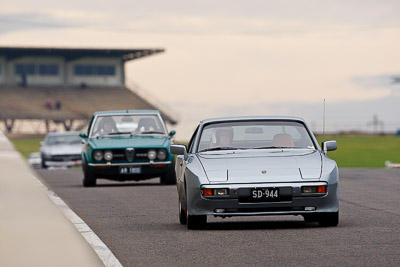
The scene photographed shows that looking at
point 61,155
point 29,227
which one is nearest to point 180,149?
point 29,227

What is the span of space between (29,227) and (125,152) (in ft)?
62.7

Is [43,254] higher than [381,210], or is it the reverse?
[43,254]

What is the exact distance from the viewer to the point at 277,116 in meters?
12.2

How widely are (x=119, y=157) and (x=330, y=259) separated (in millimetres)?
14436

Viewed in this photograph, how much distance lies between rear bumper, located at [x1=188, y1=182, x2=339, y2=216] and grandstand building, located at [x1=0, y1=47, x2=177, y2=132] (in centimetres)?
7348

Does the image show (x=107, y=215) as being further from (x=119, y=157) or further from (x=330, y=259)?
(x=119, y=157)

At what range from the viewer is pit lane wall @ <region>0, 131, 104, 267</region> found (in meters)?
2.61

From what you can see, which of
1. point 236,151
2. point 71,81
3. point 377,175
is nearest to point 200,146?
point 236,151

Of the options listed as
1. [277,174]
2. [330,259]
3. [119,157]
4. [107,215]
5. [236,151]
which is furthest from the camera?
[119,157]

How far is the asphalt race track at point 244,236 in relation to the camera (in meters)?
7.80

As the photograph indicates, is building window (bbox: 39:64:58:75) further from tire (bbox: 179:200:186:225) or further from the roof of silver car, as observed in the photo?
tire (bbox: 179:200:186:225)

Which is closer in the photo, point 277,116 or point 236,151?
point 236,151

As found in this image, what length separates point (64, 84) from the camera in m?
95.6

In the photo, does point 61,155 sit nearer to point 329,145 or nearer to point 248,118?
point 248,118
